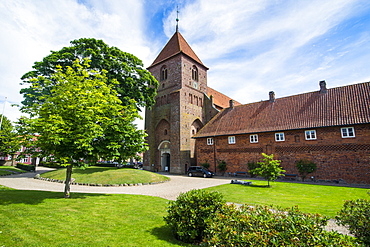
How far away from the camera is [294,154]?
69.4 ft

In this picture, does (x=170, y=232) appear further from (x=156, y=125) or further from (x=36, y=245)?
(x=156, y=125)

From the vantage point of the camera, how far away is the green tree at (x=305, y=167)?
19.8 meters

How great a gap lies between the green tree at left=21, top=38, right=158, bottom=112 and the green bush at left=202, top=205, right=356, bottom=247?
18454 mm

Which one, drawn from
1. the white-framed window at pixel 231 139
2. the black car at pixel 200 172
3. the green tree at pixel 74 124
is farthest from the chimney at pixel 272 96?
the green tree at pixel 74 124

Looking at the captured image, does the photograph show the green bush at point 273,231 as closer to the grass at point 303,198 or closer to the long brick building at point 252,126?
the grass at point 303,198

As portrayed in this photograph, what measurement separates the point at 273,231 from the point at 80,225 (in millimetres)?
5550

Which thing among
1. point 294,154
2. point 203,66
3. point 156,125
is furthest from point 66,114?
point 203,66

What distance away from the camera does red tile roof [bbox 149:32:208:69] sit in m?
35.2

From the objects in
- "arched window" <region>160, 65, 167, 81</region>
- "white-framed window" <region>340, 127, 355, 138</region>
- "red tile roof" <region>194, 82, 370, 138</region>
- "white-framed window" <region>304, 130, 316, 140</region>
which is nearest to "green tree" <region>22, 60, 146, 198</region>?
"red tile roof" <region>194, 82, 370, 138</region>

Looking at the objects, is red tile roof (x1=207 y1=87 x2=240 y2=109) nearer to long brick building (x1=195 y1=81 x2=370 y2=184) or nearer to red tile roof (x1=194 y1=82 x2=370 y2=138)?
red tile roof (x1=194 y1=82 x2=370 y2=138)

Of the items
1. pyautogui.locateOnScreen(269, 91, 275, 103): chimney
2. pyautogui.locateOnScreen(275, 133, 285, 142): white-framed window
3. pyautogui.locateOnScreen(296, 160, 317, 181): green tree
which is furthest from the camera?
pyautogui.locateOnScreen(269, 91, 275, 103): chimney

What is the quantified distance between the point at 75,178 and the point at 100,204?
1156 cm

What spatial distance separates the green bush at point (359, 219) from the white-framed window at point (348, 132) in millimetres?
18237

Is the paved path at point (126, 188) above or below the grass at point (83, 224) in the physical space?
below
